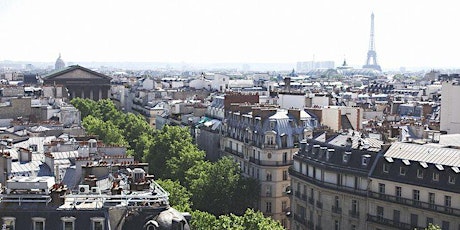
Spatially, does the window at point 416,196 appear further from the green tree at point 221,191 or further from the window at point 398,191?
the green tree at point 221,191

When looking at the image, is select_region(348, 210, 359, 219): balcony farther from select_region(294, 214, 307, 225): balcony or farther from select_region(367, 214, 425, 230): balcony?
select_region(294, 214, 307, 225): balcony

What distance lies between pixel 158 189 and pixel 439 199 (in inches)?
879

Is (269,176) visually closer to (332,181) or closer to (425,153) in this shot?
(332,181)

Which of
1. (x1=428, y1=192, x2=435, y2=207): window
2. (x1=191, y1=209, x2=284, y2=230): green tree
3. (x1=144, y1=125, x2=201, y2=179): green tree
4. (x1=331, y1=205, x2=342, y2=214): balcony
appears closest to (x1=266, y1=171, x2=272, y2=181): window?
(x1=144, y1=125, x2=201, y2=179): green tree

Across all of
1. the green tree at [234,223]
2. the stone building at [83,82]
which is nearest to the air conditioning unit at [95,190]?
the green tree at [234,223]

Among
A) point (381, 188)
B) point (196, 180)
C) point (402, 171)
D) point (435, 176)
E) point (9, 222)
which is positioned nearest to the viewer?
point (9, 222)

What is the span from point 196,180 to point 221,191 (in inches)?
99.2

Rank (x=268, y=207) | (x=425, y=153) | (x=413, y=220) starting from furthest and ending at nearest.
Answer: (x=268, y=207)
(x=425, y=153)
(x=413, y=220)

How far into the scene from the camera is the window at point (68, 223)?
29781mm

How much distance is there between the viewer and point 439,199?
47406 millimetres

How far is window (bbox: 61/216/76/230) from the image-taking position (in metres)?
29.8

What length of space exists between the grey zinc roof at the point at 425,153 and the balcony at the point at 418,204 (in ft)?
9.77

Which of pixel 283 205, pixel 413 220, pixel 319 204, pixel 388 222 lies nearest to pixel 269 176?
pixel 283 205

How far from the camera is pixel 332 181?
2168 inches
